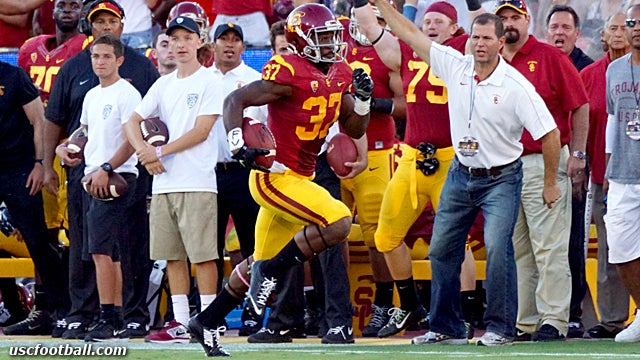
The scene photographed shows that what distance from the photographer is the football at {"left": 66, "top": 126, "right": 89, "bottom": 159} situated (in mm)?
9883

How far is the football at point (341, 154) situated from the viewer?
A: 939 centimetres

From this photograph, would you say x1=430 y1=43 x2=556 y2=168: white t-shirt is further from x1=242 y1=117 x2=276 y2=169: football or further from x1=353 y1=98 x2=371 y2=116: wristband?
x1=242 y1=117 x2=276 y2=169: football

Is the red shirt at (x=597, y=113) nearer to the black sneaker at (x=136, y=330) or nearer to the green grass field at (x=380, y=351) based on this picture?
the green grass field at (x=380, y=351)

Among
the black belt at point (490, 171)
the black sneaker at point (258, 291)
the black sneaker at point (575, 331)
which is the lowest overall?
the black sneaker at point (575, 331)

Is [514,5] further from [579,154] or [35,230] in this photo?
[35,230]

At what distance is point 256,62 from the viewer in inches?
450

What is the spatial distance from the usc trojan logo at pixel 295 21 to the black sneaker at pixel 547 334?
2.61 m

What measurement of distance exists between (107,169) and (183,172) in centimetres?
57

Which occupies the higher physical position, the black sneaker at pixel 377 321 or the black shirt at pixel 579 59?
the black shirt at pixel 579 59

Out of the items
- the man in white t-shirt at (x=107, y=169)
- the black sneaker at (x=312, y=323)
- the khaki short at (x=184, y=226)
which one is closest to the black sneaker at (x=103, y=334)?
the man in white t-shirt at (x=107, y=169)

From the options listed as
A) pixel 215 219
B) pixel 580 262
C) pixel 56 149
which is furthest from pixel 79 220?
pixel 580 262

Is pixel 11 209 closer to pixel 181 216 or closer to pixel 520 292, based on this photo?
pixel 181 216

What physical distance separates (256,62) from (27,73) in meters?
1.82

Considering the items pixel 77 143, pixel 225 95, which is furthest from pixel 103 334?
pixel 225 95
